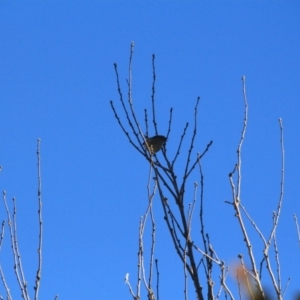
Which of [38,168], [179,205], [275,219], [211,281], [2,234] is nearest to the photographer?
[211,281]

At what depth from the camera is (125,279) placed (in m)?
2.80

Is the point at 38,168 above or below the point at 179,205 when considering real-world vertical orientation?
above

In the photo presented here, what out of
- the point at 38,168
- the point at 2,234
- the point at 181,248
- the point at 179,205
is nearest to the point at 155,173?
the point at 179,205

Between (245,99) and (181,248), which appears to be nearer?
(181,248)

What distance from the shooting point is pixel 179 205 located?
265 cm

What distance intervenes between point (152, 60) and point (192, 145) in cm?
65

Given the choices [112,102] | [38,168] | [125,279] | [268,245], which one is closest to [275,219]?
[268,245]

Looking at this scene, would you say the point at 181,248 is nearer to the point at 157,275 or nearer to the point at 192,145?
the point at 157,275

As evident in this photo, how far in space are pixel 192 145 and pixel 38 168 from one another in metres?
1.00

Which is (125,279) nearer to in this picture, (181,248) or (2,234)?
(181,248)

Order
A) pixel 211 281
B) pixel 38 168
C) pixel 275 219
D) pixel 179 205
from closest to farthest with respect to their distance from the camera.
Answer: pixel 211 281
pixel 179 205
pixel 275 219
pixel 38 168

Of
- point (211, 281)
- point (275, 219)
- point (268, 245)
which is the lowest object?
point (211, 281)

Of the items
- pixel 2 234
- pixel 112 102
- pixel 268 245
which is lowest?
pixel 268 245

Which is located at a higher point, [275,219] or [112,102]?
[112,102]
